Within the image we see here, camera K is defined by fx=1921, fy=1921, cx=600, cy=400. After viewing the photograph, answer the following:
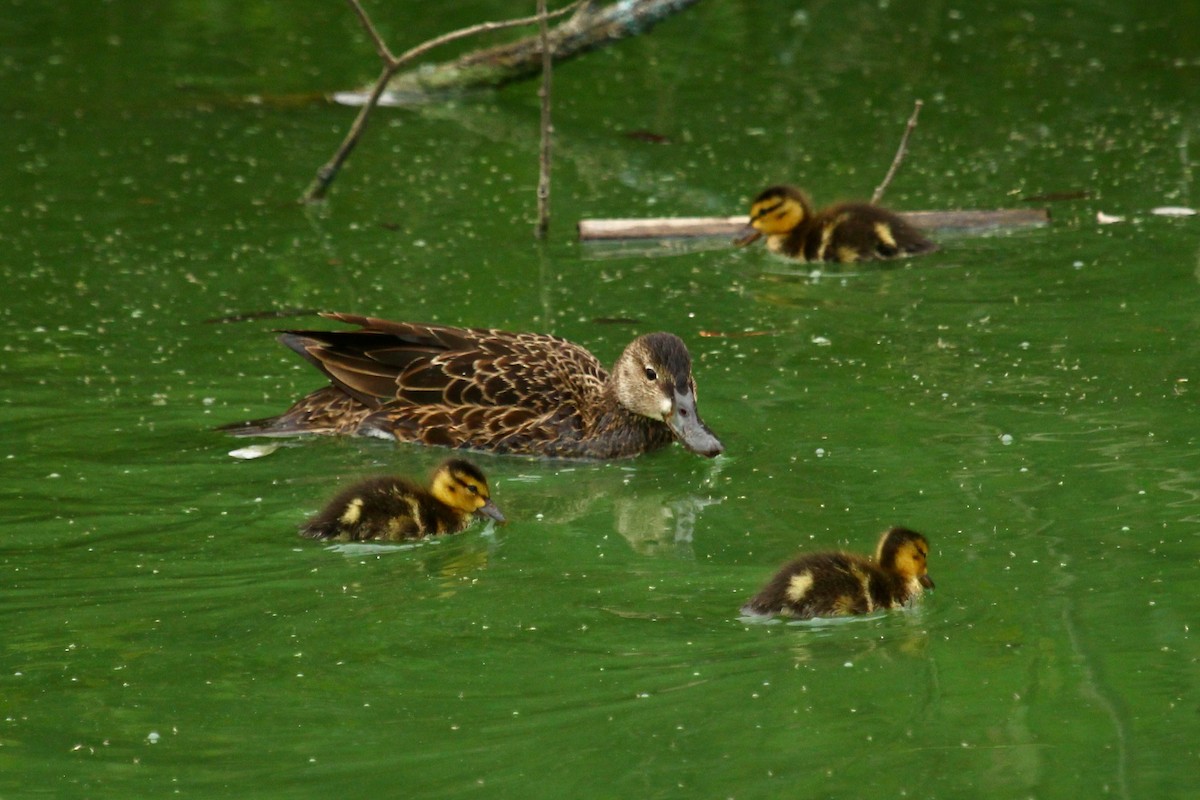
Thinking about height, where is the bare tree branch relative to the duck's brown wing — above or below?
above

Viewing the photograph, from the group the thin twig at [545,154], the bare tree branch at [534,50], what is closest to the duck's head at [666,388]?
the thin twig at [545,154]

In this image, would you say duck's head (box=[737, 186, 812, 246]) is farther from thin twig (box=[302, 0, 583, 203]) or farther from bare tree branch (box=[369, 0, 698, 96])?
bare tree branch (box=[369, 0, 698, 96])

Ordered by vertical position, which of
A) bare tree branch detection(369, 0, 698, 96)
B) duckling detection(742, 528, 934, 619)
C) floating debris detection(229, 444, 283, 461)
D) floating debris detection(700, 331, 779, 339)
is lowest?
duckling detection(742, 528, 934, 619)

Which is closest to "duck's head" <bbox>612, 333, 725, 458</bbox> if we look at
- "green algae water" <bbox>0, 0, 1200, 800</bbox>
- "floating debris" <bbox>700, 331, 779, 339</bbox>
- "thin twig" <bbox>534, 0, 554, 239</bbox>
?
"green algae water" <bbox>0, 0, 1200, 800</bbox>

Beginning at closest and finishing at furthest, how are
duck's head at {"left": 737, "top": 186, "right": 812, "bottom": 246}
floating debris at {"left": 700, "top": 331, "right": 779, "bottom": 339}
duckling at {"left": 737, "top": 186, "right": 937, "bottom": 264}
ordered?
floating debris at {"left": 700, "top": 331, "right": 779, "bottom": 339} → duckling at {"left": 737, "top": 186, "right": 937, "bottom": 264} → duck's head at {"left": 737, "top": 186, "right": 812, "bottom": 246}

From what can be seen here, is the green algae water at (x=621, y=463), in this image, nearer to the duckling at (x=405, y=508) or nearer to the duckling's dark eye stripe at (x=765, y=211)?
the duckling at (x=405, y=508)

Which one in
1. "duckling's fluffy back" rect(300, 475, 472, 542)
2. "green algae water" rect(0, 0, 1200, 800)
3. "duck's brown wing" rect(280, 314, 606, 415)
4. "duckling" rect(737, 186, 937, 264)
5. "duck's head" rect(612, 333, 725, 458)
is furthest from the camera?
"duckling" rect(737, 186, 937, 264)

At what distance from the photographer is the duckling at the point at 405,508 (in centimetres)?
566

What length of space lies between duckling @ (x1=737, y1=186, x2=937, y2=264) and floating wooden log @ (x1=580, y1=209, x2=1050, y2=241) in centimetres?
19

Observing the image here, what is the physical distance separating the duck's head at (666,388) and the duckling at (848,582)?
144cm

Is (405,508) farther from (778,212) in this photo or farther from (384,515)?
(778,212)

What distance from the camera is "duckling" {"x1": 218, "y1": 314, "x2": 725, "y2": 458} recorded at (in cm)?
674

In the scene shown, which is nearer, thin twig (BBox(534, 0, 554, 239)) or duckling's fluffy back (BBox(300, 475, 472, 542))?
duckling's fluffy back (BBox(300, 475, 472, 542))

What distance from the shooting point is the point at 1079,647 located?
15.3 ft
